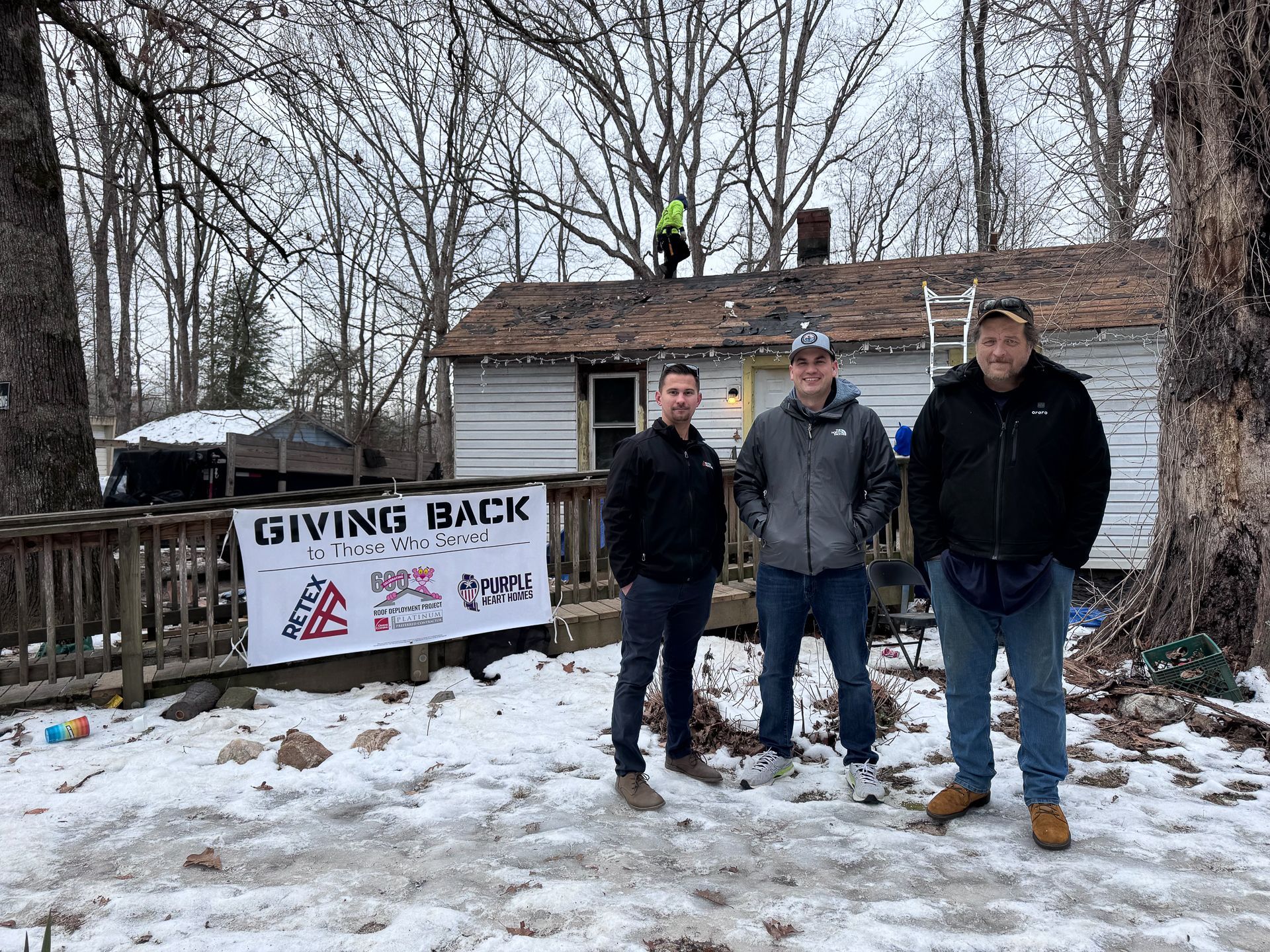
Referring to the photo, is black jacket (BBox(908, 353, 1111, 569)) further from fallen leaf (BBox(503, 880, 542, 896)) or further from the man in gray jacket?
fallen leaf (BBox(503, 880, 542, 896))

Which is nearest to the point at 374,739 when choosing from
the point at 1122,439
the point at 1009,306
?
the point at 1009,306

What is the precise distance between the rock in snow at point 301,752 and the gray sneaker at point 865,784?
2.46 meters

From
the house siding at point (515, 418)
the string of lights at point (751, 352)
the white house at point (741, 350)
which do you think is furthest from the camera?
the house siding at point (515, 418)

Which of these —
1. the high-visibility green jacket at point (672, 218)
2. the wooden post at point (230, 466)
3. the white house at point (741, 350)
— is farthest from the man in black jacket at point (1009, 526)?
the high-visibility green jacket at point (672, 218)

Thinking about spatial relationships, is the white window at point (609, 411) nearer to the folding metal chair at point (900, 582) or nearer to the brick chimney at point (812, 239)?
the brick chimney at point (812, 239)

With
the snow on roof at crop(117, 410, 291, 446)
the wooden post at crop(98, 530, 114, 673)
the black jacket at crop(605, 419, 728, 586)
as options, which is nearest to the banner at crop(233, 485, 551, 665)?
the wooden post at crop(98, 530, 114, 673)

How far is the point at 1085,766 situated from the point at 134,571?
5014 millimetres

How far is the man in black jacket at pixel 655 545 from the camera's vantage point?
355 cm

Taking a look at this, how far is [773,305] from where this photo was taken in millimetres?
12359

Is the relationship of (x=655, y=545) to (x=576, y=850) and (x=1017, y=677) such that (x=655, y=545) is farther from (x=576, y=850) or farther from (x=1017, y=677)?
(x=1017, y=677)

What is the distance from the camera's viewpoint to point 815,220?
14273 mm

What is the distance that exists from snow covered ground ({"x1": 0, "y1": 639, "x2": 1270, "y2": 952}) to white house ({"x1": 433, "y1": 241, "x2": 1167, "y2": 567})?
687cm

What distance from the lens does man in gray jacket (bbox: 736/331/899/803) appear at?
138 inches

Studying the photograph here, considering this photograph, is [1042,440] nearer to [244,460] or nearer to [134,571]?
[134,571]
